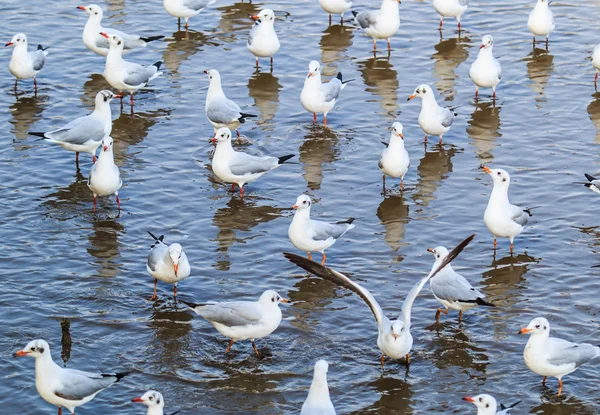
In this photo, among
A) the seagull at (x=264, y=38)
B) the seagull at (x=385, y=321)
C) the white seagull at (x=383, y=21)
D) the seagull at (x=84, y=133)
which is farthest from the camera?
the white seagull at (x=383, y=21)

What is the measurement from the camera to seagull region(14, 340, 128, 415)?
35.2ft

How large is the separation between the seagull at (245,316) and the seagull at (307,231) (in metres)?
2.08

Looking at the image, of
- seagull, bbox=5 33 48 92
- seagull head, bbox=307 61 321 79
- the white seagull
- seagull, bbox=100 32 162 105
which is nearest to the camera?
seagull head, bbox=307 61 321 79

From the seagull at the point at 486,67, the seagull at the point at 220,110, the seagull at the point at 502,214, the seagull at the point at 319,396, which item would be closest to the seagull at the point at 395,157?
the seagull at the point at 502,214

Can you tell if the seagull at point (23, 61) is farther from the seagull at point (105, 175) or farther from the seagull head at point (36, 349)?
the seagull head at point (36, 349)

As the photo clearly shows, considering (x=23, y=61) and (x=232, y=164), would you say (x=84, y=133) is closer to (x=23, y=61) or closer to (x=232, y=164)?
(x=232, y=164)

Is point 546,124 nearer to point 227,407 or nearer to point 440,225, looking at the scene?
point 440,225

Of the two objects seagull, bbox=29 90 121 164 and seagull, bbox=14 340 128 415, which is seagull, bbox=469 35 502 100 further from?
seagull, bbox=14 340 128 415

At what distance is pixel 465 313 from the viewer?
43.3 ft

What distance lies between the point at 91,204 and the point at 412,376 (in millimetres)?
6225

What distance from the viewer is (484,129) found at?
60.7ft

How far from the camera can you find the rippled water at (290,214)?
11.9 metres

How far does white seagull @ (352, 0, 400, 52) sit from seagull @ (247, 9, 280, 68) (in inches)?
81.4

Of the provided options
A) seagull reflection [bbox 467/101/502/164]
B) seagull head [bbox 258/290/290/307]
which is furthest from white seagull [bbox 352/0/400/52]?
seagull head [bbox 258/290/290/307]
